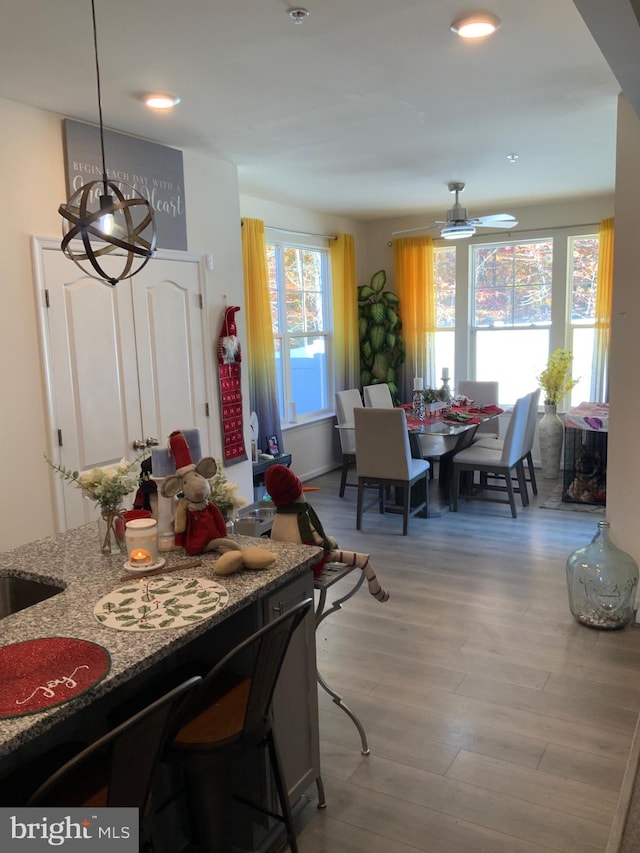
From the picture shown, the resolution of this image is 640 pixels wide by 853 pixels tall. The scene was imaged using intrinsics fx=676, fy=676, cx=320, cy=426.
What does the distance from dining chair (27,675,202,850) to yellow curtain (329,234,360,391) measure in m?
5.88

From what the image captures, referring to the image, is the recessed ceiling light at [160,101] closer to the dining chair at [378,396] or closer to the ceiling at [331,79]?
the ceiling at [331,79]

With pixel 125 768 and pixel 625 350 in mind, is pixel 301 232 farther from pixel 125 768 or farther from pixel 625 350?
pixel 125 768

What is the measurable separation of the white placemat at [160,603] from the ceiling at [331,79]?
1.85m

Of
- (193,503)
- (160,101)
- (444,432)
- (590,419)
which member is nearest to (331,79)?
(160,101)

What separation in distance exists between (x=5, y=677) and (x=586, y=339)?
20.7 ft

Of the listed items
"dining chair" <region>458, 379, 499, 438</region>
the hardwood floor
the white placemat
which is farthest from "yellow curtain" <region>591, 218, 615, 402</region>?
the white placemat

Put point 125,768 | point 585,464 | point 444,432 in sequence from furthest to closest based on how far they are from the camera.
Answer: point 585,464 < point 444,432 < point 125,768

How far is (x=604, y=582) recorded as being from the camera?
3328mm

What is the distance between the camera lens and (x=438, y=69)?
2908mm

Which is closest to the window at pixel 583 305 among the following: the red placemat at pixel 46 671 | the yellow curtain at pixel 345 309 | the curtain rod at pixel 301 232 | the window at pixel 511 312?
the window at pixel 511 312

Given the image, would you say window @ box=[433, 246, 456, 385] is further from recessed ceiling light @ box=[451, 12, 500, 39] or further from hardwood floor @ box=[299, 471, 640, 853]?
recessed ceiling light @ box=[451, 12, 500, 39]

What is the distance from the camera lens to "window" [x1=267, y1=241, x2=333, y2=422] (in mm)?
6379

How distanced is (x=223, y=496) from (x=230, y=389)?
2347 mm

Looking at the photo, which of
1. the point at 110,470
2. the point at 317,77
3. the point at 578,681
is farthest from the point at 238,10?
the point at 578,681
